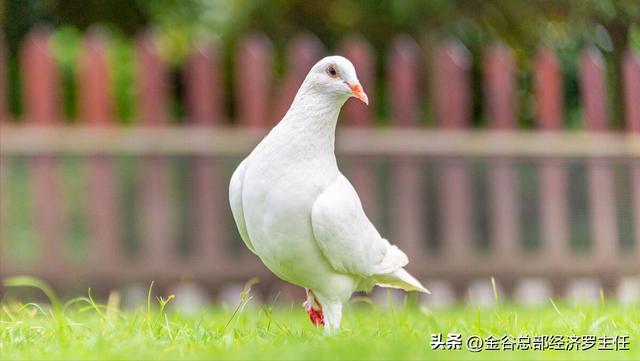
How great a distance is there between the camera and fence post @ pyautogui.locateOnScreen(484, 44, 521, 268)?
5328 millimetres

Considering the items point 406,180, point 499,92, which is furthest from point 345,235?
point 499,92

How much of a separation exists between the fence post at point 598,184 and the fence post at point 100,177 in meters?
2.99

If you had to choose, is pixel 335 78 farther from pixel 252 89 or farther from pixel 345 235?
pixel 252 89

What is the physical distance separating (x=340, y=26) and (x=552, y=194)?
9.18ft

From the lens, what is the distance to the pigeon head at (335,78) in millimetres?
2410

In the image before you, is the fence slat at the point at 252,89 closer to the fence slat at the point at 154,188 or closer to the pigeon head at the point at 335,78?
the fence slat at the point at 154,188

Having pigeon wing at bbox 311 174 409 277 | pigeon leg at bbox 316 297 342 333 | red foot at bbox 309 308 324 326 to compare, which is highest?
pigeon wing at bbox 311 174 409 277

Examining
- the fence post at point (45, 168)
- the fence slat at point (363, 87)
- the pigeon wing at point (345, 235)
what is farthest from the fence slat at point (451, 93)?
the pigeon wing at point (345, 235)

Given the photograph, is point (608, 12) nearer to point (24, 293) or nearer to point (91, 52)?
point (91, 52)

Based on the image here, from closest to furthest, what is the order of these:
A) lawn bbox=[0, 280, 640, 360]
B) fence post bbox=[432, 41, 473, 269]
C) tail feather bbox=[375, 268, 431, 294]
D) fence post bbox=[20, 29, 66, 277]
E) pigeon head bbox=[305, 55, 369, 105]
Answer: lawn bbox=[0, 280, 640, 360]
pigeon head bbox=[305, 55, 369, 105]
tail feather bbox=[375, 268, 431, 294]
fence post bbox=[20, 29, 66, 277]
fence post bbox=[432, 41, 473, 269]

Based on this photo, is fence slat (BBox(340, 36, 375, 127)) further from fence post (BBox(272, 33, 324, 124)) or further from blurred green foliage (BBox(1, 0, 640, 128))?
blurred green foliage (BBox(1, 0, 640, 128))

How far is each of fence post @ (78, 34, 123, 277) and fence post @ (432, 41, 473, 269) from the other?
1.99 metres

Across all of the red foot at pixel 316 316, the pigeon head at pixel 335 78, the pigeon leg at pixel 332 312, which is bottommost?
the red foot at pixel 316 316

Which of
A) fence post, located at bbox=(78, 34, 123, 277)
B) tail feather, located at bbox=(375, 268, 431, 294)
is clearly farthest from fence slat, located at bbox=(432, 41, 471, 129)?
tail feather, located at bbox=(375, 268, 431, 294)
